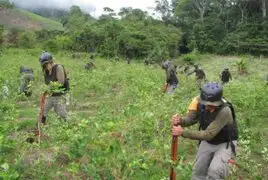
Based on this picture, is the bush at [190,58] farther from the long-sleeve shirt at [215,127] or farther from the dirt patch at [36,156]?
the long-sleeve shirt at [215,127]

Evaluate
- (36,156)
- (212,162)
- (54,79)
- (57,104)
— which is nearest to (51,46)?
(57,104)

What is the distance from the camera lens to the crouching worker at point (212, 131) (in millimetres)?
5059

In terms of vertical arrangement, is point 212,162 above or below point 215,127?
below

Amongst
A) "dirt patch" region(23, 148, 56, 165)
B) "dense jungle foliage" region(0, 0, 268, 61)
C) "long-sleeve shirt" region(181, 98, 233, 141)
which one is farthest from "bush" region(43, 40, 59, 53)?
"long-sleeve shirt" region(181, 98, 233, 141)

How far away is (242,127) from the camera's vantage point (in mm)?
8516

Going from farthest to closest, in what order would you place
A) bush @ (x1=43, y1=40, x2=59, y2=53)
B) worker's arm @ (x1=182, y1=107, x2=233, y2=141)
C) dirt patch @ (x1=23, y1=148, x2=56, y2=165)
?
bush @ (x1=43, y1=40, x2=59, y2=53), dirt patch @ (x1=23, y1=148, x2=56, y2=165), worker's arm @ (x1=182, y1=107, x2=233, y2=141)

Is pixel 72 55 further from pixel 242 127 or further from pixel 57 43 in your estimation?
pixel 242 127

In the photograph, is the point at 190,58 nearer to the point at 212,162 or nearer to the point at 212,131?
the point at 212,162

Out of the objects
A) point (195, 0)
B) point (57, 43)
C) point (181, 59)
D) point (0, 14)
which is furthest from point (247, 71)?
point (0, 14)

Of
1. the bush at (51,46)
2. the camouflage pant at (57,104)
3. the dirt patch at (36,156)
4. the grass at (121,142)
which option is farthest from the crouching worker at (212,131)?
the bush at (51,46)

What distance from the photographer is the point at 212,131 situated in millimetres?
5055

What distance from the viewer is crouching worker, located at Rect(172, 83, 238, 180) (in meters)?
5.06

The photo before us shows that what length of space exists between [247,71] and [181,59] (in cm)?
1274

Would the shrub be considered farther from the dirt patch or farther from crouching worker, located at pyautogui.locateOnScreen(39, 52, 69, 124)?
the dirt patch
